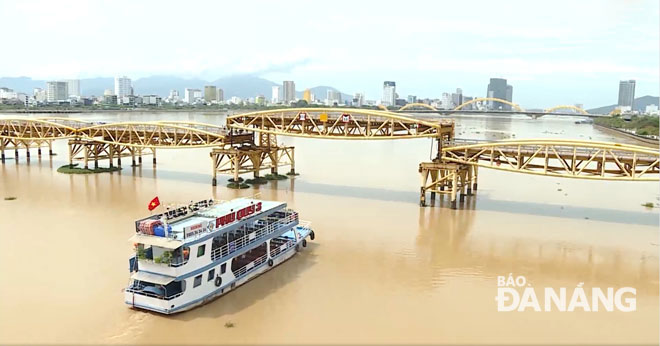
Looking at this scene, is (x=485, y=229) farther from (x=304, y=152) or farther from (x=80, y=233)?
(x=304, y=152)

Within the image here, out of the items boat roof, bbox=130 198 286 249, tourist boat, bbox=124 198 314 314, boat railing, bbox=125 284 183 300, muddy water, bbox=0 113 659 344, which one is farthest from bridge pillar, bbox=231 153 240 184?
boat railing, bbox=125 284 183 300

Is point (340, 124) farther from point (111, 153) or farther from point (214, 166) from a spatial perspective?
point (111, 153)

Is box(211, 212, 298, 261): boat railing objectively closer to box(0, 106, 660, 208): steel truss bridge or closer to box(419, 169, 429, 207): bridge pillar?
box(419, 169, 429, 207): bridge pillar

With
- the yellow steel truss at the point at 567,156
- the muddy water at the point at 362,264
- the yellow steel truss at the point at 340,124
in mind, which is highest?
the yellow steel truss at the point at 340,124

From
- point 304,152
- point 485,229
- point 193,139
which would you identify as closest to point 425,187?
point 485,229

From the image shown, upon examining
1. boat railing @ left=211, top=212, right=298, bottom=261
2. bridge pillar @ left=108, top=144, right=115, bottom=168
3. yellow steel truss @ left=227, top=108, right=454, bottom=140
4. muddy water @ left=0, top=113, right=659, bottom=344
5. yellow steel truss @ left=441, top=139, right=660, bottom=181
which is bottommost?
muddy water @ left=0, top=113, right=659, bottom=344

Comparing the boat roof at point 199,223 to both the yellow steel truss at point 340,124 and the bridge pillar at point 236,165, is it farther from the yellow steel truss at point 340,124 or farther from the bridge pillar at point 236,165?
the bridge pillar at point 236,165

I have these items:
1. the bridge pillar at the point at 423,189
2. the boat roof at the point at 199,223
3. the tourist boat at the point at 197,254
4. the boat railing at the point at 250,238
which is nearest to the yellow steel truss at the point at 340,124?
the bridge pillar at the point at 423,189

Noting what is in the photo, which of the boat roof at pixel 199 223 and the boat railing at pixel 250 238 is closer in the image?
the boat roof at pixel 199 223
